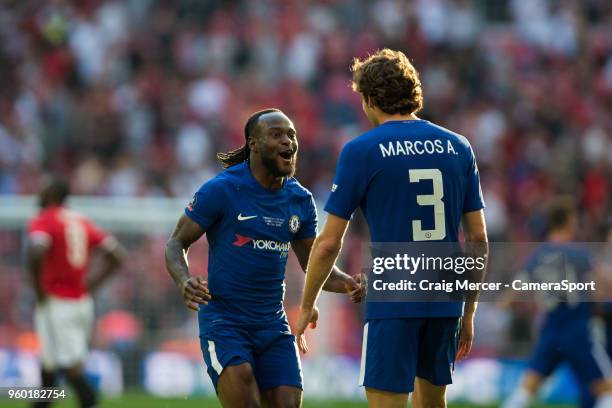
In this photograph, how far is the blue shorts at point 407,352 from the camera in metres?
6.54

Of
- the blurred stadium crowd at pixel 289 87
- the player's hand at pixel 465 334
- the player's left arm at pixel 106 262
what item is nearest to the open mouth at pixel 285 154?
the player's hand at pixel 465 334

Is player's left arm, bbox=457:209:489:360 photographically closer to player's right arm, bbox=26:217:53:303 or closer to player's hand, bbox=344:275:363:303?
player's hand, bbox=344:275:363:303

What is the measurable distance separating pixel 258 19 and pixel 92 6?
288 centimetres

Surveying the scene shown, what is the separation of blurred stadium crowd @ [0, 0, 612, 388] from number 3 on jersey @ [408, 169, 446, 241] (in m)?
10.5

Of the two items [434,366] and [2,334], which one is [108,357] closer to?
[2,334]

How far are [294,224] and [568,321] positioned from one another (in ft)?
13.9

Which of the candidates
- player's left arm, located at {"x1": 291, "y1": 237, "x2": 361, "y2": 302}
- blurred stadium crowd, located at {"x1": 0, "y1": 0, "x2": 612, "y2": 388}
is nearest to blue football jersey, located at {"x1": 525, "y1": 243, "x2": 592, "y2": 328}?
player's left arm, located at {"x1": 291, "y1": 237, "x2": 361, "y2": 302}

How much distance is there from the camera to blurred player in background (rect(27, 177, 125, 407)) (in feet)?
38.0

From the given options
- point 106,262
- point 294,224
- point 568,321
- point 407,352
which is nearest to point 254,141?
point 294,224

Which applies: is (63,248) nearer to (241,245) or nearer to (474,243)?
(241,245)

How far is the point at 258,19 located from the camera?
20734 mm

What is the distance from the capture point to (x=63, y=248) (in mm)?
11883

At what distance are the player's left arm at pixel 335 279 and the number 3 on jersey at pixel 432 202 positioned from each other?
3.39 feet

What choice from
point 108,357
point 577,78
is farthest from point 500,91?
point 108,357
